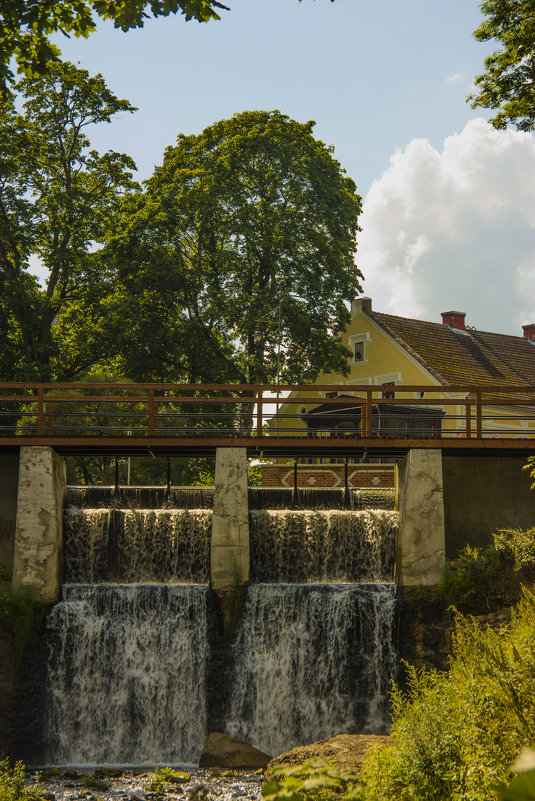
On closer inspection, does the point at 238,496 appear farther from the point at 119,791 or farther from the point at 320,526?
the point at 119,791

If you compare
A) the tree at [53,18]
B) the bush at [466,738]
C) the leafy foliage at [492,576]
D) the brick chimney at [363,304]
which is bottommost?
the bush at [466,738]

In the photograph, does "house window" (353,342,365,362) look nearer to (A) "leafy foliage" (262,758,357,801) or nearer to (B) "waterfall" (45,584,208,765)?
(B) "waterfall" (45,584,208,765)

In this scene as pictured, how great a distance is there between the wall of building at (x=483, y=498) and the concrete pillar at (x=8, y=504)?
999 cm

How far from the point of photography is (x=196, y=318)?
34875 mm

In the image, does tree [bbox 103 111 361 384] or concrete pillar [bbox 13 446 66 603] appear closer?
concrete pillar [bbox 13 446 66 603]

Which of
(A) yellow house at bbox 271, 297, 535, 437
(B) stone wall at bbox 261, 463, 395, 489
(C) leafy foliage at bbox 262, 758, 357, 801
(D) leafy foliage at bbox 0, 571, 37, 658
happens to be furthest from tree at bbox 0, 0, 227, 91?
(A) yellow house at bbox 271, 297, 535, 437

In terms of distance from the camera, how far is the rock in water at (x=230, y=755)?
16.1m

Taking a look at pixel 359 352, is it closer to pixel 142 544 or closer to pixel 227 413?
pixel 227 413

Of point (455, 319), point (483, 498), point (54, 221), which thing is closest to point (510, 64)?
point (483, 498)

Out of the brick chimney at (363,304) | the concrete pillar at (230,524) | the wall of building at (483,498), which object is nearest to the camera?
the concrete pillar at (230,524)

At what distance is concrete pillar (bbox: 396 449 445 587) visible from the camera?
18.6m

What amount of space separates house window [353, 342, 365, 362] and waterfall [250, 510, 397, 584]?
2330 centimetres

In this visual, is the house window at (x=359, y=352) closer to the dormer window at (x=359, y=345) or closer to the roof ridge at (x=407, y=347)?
the dormer window at (x=359, y=345)

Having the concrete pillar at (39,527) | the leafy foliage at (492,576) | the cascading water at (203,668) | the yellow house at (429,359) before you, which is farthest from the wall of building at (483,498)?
the yellow house at (429,359)
